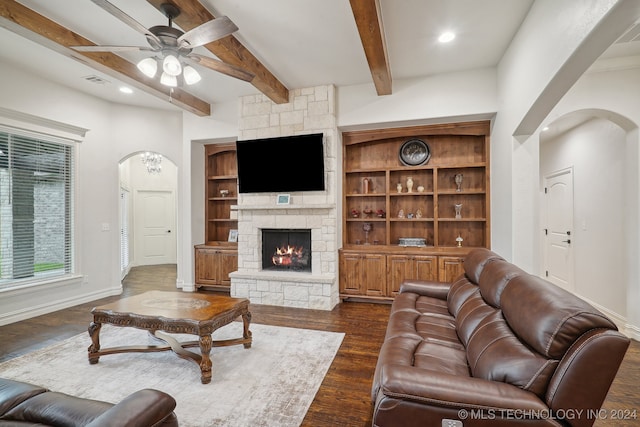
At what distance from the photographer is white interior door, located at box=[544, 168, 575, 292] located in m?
4.88

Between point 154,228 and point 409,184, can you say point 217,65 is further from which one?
point 154,228

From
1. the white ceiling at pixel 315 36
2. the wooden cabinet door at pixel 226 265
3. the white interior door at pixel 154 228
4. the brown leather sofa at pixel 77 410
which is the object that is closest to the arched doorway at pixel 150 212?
the white interior door at pixel 154 228

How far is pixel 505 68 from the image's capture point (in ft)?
11.9

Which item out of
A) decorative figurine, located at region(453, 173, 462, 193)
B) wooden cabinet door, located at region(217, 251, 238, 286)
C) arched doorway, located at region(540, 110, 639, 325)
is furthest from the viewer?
wooden cabinet door, located at region(217, 251, 238, 286)

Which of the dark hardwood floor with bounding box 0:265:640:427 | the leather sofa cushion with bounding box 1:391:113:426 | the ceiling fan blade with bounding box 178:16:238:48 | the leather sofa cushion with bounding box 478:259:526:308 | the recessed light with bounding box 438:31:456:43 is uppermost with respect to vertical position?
the recessed light with bounding box 438:31:456:43

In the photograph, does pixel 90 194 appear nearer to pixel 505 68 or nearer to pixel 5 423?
pixel 5 423

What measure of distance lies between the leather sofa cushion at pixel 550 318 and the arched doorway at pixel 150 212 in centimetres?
887

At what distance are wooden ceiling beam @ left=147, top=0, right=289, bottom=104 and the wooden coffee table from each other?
8.33ft

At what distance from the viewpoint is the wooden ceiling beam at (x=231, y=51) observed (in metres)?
2.59

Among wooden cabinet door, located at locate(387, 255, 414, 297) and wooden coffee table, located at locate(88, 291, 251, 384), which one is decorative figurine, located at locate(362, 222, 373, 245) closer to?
wooden cabinet door, located at locate(387, 255, 414, 297)

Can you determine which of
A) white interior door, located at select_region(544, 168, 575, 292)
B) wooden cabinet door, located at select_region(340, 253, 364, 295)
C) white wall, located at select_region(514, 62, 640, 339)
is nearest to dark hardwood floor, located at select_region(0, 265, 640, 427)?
wooden cabinet door, located at select_region(340, 253, 364, 295)

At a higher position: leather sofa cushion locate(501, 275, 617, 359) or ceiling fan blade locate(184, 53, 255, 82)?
ceiling fan blade locate(184, 53, 255, 82)

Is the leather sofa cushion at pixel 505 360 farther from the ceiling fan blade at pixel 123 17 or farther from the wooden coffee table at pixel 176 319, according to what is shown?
the ceiling fan blade at pixel 123 17

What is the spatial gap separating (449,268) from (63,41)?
204 inches
